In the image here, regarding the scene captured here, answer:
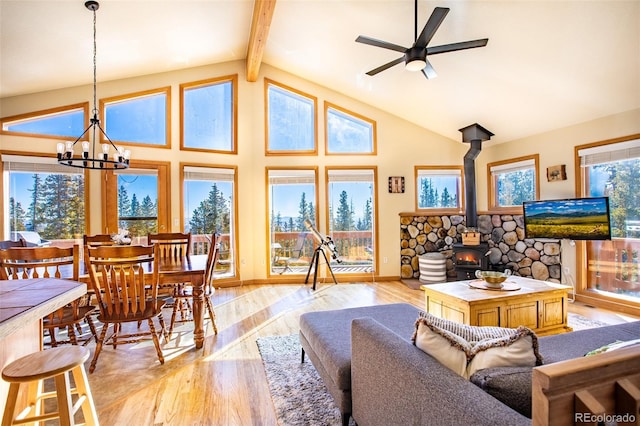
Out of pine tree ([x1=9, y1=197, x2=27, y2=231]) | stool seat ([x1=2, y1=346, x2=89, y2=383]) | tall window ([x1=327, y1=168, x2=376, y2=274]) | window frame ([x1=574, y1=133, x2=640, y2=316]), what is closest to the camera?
stool seat ([x1=2, y1=346, x2=89, y2=383])

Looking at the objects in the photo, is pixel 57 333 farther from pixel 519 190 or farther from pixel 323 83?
pixel 519 190

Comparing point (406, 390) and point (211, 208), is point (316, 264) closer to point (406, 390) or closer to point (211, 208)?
point (211, 208)

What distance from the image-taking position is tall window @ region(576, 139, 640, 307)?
3.80 m

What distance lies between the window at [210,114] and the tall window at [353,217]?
6.61ft

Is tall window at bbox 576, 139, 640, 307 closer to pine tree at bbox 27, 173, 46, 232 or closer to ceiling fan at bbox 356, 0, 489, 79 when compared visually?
ceiling fan at bbox 356, 0, 489, 79

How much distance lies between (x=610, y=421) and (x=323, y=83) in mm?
5832

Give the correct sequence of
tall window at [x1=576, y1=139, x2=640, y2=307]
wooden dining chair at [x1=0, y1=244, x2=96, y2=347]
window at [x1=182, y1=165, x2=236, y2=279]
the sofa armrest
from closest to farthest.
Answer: the sofa armrest < wooden dining chair at [x1=0, y1=244, x2=96, y2=347] < tall window at [x1=576, y1=139, x2=640, y2=307] < window at [x1=182, y1=165, x2=236, y2=279]

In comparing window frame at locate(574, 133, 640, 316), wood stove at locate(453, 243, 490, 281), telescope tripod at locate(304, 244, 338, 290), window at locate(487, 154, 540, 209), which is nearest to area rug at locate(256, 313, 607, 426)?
telescope tripod at locate(304, 244, 338, 290)

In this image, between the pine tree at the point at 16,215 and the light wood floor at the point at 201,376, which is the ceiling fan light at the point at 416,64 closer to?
the light wood floor at the point at 201,376

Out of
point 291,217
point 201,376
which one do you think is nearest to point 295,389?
point 201,376

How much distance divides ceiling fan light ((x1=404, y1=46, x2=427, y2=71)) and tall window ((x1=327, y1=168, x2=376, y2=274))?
2.93 m

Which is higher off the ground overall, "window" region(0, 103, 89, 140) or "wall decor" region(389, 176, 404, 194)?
"window" region(0, 103, 89, 140)

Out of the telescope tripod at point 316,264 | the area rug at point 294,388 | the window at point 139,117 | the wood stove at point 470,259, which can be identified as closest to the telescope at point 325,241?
the telescope tripod at point 316,264

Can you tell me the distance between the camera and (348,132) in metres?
5.97
